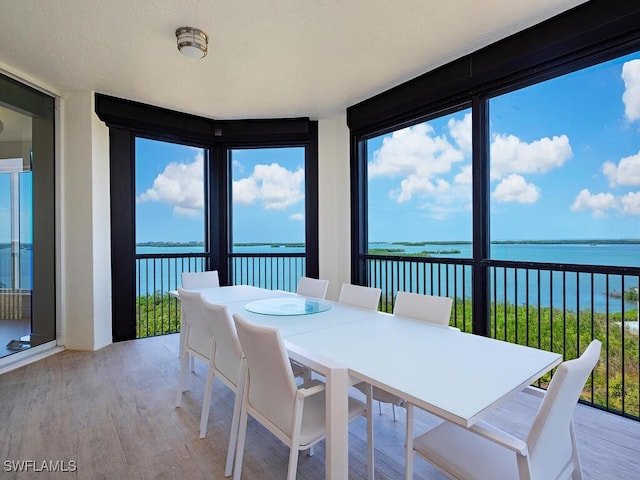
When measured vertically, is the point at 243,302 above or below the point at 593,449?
above

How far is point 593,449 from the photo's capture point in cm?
182

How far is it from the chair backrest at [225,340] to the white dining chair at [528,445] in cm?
89

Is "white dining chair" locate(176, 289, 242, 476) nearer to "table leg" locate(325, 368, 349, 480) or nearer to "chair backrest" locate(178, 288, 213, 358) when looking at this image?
"chair backrest" locate(178, 288, 213, 358)

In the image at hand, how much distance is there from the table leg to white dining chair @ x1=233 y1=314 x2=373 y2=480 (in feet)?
0.27

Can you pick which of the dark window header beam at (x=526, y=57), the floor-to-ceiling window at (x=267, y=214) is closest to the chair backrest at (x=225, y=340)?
the floor-to-ceiling window at (x=267, y=214)

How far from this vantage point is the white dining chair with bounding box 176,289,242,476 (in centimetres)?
167

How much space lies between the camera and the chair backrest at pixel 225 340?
167 cm

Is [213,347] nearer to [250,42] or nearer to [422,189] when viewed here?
[250,42]

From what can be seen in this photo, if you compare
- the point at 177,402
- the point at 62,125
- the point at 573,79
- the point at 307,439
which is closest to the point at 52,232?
the point at 62,125

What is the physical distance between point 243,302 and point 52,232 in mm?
2485

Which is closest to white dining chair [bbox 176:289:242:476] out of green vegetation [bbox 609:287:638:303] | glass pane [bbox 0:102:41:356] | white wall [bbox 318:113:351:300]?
glass pane [bbox 0:102:41:356]

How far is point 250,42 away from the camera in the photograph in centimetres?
253

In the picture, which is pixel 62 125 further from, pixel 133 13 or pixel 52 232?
pixel 133 13

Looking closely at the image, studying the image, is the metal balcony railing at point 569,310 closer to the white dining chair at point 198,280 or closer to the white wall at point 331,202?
the white wall at point 331,202
